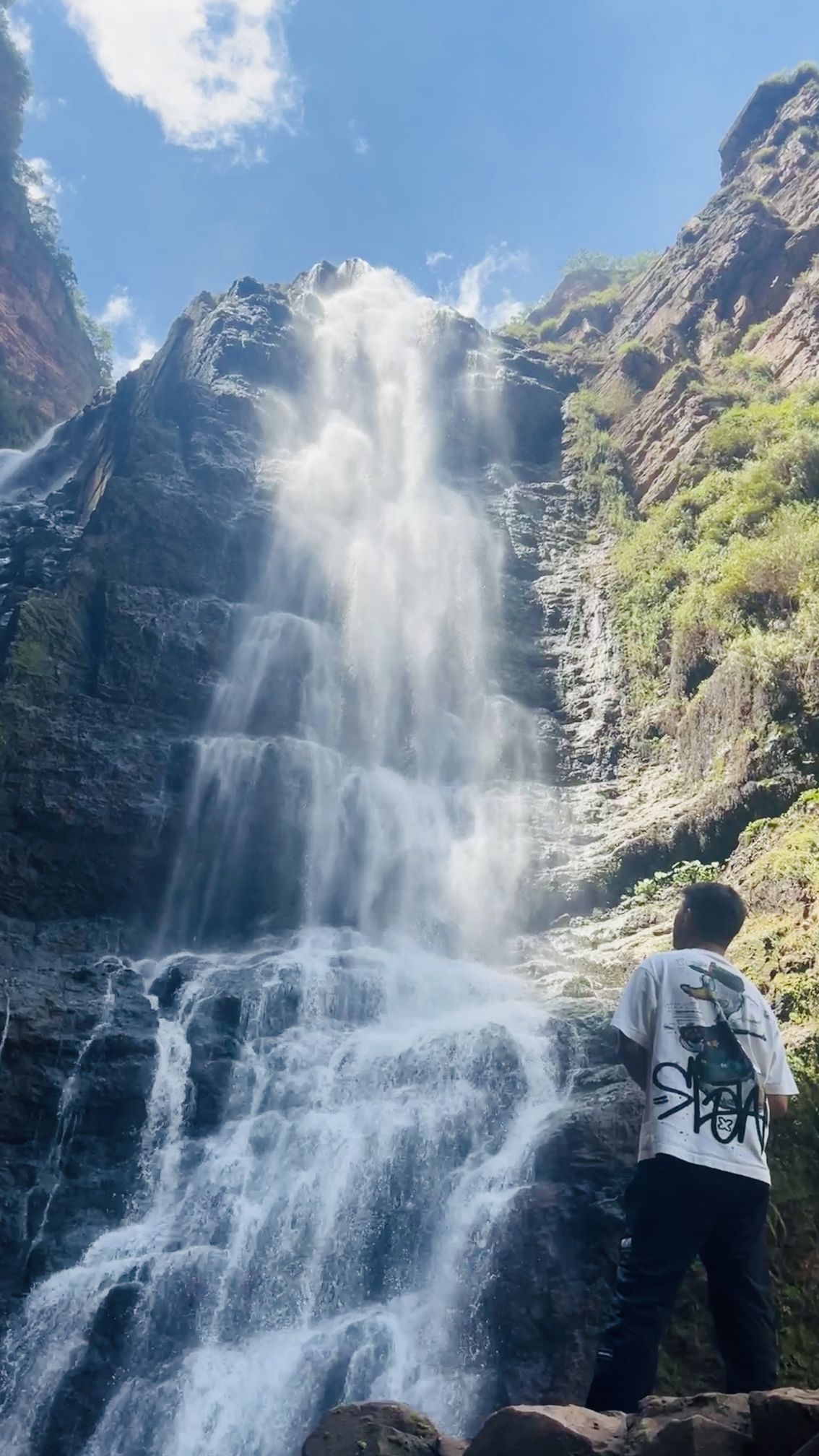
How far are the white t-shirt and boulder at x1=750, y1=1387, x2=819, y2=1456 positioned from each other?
72cm

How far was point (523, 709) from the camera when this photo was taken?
17484 millimetres

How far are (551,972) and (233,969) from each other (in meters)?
4.02

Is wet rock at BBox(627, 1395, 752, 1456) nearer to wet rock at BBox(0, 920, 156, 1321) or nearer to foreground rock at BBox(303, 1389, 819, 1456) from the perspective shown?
foreground rock at BBox(303, 1389, 819, 1456)

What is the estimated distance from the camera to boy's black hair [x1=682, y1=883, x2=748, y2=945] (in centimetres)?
398

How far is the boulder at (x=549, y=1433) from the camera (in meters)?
3.05

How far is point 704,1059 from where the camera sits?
139 inches

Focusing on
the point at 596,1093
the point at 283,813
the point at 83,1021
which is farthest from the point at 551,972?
the point at 83,1021

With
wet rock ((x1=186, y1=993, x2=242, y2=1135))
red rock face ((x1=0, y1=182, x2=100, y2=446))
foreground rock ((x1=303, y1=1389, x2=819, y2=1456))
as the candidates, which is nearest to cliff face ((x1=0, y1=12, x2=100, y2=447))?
red rock face ((x1=0, y1=182, x2=100, y2=446))

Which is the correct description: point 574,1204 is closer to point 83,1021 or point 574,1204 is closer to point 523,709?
point 83,1021

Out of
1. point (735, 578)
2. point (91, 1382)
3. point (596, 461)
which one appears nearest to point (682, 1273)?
point (91, 1382)

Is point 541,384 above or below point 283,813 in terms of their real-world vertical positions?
above

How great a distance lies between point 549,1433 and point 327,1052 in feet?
24.6

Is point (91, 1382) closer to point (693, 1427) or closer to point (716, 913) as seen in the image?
point (693, 1427)

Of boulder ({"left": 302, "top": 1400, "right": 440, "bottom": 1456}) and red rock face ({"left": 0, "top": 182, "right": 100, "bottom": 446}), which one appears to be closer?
boulder ({"left": 302, "top": 1400, "right": 440, "bottom": 1456})
